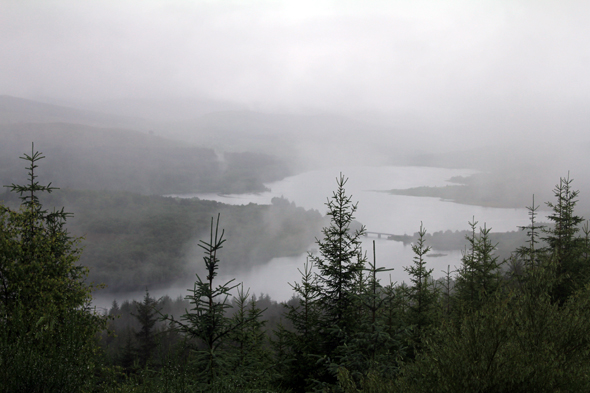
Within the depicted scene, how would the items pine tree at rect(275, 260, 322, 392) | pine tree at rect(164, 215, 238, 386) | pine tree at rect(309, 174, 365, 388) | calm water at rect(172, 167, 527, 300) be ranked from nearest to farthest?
pine tree at rect(164, 215, 238, 386), pine tree at rect(309, 174, 365, 388), pine tree at rect(275, 260, 322, 392), calm water at rect(172, 167, 527, 300)

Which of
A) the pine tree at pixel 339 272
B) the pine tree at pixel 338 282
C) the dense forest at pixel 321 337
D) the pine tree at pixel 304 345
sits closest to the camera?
the dense forest at pixel 321 337

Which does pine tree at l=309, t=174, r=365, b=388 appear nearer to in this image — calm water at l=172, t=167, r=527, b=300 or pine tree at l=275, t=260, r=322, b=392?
pine tree at l=275, t=260, r=322, b=392

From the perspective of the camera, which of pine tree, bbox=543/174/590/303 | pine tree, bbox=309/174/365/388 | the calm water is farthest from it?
the calm water

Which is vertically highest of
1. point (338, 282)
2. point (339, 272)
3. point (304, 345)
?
point (339, 272)

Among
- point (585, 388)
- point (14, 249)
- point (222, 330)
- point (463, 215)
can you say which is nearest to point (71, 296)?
point (14, 249)

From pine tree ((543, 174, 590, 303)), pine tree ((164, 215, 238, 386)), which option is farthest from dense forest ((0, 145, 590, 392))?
pine tree ((543, 174, 590, 303))

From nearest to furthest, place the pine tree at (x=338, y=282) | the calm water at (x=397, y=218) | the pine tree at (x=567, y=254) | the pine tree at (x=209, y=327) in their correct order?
1. the pine tree at (x=209, y=327)
2. the pine tree at (x=338, y=282)
3. the pine tree at (x=567, y=254)
4. the calm water at (x=397, y=218)

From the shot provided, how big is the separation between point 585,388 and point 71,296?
15.9 meters

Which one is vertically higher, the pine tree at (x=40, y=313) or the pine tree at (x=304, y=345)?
the pine tree at (x=40, y=313)

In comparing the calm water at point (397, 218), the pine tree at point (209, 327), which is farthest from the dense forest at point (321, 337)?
the calm water at point (397, 218)

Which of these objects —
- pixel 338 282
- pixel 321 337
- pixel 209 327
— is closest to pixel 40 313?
pixel 209 327

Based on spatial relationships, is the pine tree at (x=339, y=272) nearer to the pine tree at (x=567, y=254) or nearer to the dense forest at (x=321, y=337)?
the dense forest at (x=321, y=337)

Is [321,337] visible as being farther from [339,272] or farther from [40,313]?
[40,313]

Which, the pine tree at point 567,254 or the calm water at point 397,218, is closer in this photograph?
the pine tree at point 567,254
